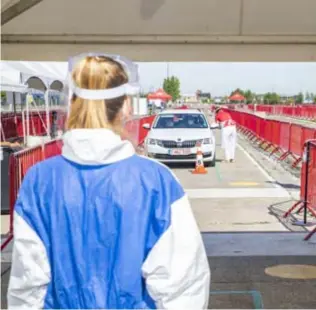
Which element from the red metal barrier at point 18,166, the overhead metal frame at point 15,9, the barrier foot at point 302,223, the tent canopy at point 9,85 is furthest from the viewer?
the tent canopy at point 9,85

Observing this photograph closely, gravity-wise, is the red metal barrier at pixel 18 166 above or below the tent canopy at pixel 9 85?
below

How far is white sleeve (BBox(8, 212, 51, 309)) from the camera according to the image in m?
1.94

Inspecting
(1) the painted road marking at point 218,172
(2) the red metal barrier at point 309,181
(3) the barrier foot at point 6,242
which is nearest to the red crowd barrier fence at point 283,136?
(1) the painted road marking at point 218,172

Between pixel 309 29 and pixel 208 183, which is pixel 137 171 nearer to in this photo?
pixel 309 29

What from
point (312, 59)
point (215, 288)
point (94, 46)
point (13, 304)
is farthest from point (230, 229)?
point (13, 304)

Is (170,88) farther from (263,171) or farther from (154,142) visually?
(263,171)

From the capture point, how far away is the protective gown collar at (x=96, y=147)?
194 cm

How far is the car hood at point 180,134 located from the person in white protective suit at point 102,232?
43.2 feet

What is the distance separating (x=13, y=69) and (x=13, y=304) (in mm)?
15711

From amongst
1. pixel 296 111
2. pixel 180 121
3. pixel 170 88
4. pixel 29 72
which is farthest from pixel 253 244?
pixel 170 88

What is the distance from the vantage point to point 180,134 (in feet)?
50.5

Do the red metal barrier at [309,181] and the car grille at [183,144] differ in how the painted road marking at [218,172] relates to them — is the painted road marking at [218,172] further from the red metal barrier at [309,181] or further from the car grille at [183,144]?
the red metal barrier at [309,181]

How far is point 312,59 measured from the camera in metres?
4.97

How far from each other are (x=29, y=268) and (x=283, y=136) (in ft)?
47.6
